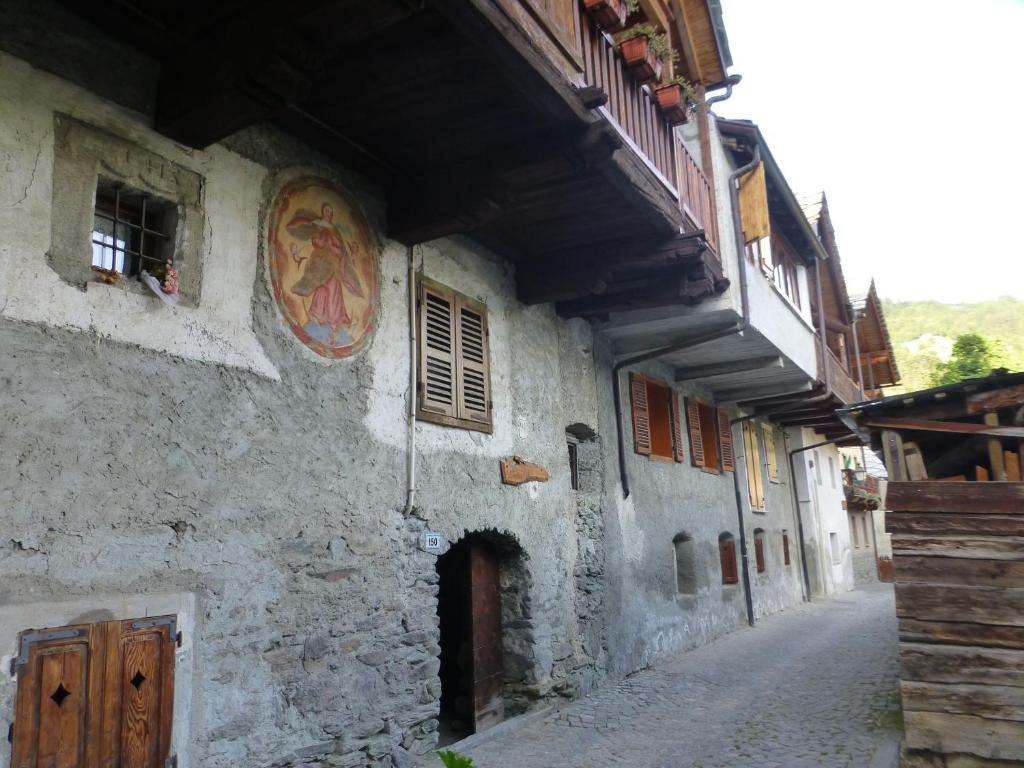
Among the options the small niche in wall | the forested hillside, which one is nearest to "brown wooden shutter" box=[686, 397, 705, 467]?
the small niche in wall

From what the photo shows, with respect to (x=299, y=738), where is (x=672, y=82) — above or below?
above

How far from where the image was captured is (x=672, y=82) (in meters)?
8.75

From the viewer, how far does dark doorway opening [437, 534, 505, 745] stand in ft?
25.1

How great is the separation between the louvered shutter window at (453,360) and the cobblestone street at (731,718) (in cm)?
279

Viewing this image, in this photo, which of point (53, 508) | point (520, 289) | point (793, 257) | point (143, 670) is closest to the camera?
point (53, 508)

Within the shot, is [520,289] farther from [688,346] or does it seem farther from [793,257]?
[793,257]

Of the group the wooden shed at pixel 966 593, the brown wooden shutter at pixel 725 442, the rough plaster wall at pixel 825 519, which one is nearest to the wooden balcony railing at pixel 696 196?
the wooden shed at pixel 966 593

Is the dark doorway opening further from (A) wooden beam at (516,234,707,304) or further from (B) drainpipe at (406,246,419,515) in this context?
(A) wooden beam at (516,234,707,304)

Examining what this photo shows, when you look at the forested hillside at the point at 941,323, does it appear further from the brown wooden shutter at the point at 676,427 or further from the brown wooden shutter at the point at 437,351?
the brown wooden shutter at the point at 437,351

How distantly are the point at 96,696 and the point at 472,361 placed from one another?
4.29 meters

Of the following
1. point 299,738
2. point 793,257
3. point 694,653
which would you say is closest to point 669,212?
point 299,738

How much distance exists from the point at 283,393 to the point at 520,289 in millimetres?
3608

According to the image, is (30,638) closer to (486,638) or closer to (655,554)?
(486,638)

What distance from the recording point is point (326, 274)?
239 inches
